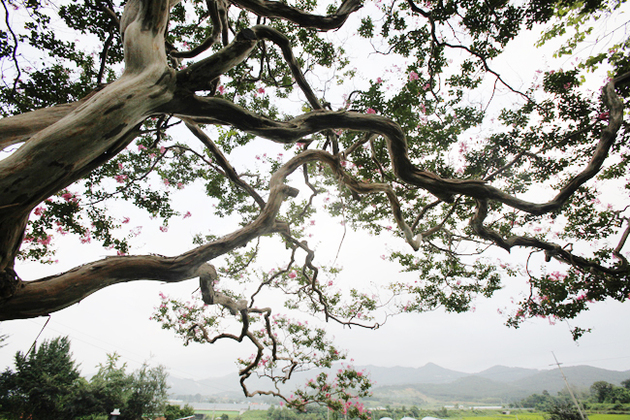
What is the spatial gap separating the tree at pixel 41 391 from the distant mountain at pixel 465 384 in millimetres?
28083

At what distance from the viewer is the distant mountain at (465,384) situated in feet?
165

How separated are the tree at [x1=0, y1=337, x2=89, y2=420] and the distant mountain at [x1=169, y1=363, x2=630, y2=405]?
28.1 m

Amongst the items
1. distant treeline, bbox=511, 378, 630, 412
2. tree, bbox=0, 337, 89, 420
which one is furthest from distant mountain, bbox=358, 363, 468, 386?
tree, bbox=0, 337, 89, 420

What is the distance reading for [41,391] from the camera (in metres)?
11.1

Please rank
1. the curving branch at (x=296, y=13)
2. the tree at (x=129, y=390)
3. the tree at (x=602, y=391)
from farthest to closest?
the tree at (x=602, y=391)
the tree at (x=129, y=390)
the curving branch at (x=296, y=13)

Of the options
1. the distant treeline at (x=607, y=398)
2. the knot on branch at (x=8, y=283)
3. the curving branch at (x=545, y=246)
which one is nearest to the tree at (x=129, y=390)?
the knot on branch at (x=8, y=283)

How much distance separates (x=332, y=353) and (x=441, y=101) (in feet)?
21.2

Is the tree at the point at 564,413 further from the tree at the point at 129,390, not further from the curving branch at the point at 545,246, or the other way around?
the tree at the point at 129,390

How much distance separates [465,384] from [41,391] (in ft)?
309

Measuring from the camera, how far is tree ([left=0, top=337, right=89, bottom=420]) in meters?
10.8

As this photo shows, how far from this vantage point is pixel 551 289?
456 centimetres

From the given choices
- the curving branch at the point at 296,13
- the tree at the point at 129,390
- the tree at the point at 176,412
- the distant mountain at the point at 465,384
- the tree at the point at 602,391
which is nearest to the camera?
the curving branch at the point at 296,13

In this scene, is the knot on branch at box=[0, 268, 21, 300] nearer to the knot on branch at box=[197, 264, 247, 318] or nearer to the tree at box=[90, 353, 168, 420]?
the knot on branch at box=[197, 264, 247, 318]

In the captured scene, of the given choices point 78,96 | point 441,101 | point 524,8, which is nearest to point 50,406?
point 78,96
